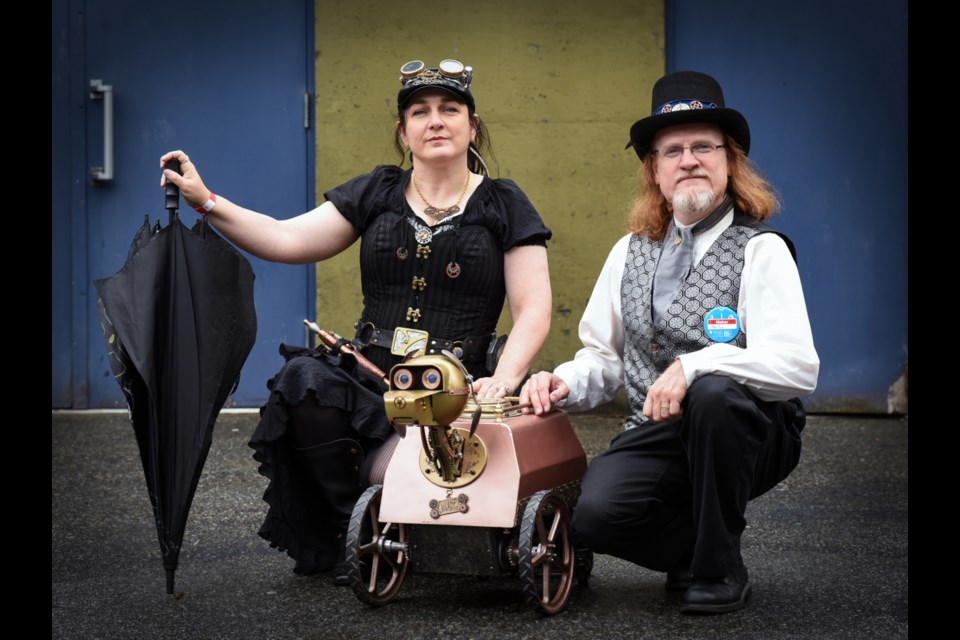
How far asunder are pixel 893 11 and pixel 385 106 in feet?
8.81

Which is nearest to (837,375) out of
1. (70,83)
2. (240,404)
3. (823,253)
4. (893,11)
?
(823,253)

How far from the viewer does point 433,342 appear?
11.9ft

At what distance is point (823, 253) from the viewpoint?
6527mm

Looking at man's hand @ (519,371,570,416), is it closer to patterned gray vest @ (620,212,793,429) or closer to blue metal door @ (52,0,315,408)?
patterned gray vest @ (620,212,793,429)

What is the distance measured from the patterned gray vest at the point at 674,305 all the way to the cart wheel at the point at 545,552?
390mm

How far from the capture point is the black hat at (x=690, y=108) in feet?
10.9

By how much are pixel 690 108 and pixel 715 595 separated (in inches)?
50.4

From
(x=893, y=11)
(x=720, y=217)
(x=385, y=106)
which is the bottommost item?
(x=720, y=217)

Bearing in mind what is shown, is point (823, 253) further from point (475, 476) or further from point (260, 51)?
point (475, 476)

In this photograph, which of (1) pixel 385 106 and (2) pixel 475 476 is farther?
(1) pixel 385 106

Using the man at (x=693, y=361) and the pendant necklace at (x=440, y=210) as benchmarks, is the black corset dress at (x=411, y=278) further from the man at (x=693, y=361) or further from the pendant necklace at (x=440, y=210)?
the man at (x=693, y=361)

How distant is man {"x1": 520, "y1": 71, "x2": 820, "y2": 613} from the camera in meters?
3.07

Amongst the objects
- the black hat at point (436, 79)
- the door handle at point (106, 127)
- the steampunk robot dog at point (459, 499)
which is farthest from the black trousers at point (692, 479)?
the door handle at point (106, 127)

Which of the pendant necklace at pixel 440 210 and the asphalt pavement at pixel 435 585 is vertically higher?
the pendant necklace at pixel 440 210
